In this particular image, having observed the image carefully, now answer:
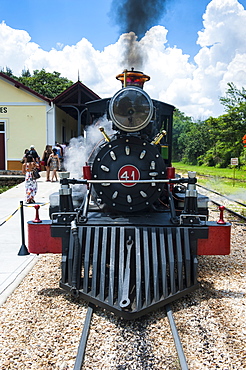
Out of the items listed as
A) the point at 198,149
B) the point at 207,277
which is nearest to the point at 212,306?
the point at 207,277

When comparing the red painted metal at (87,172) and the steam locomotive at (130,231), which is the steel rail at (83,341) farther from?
the red painted metal at (87,172)

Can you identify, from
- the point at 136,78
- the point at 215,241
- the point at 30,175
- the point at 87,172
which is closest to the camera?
the point at 215,241

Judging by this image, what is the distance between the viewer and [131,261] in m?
4.01

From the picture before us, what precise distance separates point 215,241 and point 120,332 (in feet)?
4.87

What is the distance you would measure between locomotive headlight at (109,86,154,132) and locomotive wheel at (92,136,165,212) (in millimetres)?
160

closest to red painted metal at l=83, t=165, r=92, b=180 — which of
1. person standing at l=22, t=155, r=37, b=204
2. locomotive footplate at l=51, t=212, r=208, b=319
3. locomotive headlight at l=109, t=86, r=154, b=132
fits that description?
locomotive footplate at l=51, t=212, r=208, b=319

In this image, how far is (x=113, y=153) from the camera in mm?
4270

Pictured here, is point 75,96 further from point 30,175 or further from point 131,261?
point 131,261

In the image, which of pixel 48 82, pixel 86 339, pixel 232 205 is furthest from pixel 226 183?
pixel 48 82

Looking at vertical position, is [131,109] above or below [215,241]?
above

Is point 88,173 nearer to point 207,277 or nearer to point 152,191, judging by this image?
point 152,191

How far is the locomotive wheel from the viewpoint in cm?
427

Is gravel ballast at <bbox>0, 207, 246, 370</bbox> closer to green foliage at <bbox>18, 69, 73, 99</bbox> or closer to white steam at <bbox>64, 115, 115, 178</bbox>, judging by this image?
white steam at <bbox>64, 115, 115, 178</bbox>

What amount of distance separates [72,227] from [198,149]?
4291 cm
